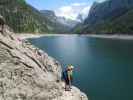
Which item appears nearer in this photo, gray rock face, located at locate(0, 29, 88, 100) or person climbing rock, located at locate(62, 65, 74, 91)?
gray rock face, located at locate(0, 29, 88, 100)

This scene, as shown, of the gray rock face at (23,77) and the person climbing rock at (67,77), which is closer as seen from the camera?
the gray rock face at (23,77)

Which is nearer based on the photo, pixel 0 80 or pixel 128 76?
pixel 0 80

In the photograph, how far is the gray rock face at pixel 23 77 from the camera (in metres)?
28.3

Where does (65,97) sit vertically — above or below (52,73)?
below

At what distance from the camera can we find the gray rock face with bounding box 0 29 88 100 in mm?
28281

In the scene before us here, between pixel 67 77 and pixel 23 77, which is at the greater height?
pixel 23 77

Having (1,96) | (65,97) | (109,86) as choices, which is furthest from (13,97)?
(109,86)

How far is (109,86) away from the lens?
53.9 m

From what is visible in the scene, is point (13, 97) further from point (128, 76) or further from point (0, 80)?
point (128, 76)

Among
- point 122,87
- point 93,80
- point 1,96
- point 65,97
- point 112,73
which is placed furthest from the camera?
point 112,73

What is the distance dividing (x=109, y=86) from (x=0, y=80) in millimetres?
30449

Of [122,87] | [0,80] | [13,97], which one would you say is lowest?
[122,87]

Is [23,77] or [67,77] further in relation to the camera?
[67,77]

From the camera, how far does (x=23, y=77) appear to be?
29.4m
